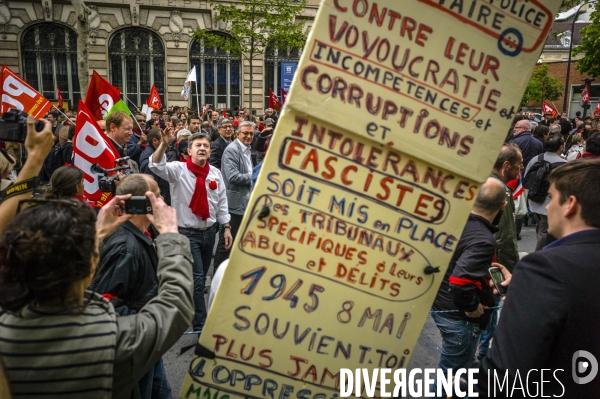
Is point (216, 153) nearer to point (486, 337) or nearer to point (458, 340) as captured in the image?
point (486, 337)

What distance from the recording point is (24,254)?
143 centimetres

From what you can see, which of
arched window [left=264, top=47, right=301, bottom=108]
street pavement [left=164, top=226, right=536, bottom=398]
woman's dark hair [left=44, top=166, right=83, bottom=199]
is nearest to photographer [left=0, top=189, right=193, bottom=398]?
woman's dark hair [left=44, top=166, right=83, bottom=199]

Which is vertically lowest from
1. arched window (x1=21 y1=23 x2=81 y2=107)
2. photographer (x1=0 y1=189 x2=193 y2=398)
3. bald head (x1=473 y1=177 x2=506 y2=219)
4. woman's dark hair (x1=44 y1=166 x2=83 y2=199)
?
arched window (x1=21 y1=23 x2=81 y2=107)

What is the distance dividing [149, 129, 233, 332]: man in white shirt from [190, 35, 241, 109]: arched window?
20.6 meters

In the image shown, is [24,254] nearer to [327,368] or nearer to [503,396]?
[327,368]

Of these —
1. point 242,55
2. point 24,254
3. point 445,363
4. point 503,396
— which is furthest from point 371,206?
point 242,55

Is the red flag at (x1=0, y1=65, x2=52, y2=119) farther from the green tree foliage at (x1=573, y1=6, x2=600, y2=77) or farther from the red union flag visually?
the green tree foliage at (x1=573, y1=6, x2=600, y2=77)

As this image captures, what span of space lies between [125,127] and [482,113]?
4.55 metres

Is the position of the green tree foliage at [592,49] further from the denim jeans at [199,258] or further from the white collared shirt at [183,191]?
the denim jeans at [199,258]

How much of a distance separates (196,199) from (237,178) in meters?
1.03

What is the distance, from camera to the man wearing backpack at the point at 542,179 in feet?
20.8

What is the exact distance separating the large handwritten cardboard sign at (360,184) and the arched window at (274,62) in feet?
78.6

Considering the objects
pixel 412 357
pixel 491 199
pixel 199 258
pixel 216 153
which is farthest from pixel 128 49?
pixel 491 199

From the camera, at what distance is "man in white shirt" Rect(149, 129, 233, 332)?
4.57 m
